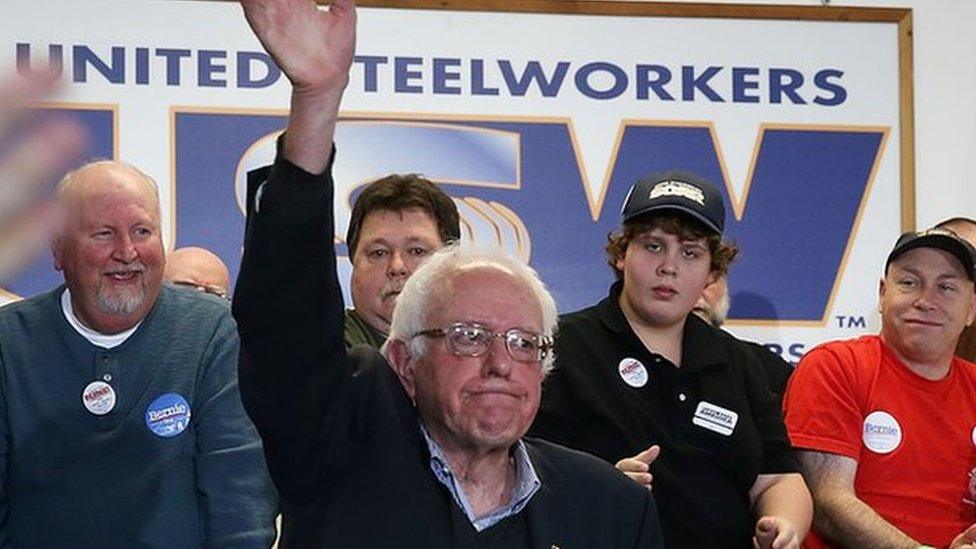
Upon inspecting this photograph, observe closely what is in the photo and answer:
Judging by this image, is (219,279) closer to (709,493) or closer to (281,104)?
(281,104)

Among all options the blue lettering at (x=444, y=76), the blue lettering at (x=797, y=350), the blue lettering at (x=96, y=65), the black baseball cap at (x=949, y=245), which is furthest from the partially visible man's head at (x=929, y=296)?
the blue lettering at (x=96, y=65)

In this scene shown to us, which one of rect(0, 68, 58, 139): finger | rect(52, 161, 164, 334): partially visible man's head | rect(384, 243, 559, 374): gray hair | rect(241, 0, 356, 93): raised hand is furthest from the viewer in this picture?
rect(52, 161, 164, 334): partially visible man's head

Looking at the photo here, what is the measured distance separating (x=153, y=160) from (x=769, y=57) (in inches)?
68.1

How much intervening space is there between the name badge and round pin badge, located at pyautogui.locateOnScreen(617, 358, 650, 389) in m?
0.12

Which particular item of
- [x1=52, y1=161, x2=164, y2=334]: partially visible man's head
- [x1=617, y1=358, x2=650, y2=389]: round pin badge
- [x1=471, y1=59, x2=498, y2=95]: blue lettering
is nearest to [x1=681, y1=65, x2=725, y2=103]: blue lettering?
[x1=471, y1=59, x2=498, y2=95]: blue lettering

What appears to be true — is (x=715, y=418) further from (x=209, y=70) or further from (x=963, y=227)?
(x=209, y=70)

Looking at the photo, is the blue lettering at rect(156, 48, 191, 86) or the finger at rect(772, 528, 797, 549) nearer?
the finger at rect(772, 528, 797, 549)

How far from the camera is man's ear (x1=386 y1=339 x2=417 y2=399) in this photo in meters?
2.19

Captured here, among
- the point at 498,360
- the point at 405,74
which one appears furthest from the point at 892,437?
the point at 405,74

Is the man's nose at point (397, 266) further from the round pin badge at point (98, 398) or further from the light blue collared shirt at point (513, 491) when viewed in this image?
the light blue collared shirt at point (513, 491)

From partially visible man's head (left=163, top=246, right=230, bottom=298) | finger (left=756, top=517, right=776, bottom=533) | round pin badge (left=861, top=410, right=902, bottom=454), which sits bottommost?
finger (left=756, top=517, right=776, bottom=533)

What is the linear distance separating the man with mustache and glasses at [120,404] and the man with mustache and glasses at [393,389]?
626 millimetres

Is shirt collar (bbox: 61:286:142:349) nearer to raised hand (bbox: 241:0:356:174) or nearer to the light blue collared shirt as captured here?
the light blue collared shirt

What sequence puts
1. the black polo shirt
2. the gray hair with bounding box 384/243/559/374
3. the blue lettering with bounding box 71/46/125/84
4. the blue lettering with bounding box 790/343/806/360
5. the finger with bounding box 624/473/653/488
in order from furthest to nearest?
the blue lettering with bounding box 790/343/806/360 < the blue lettering with bounding box 71/46/125/84 < the black polo shirt < the finger with bounding box 624/473/653/488 < the gray hair with bounding box 384/243/559/374
